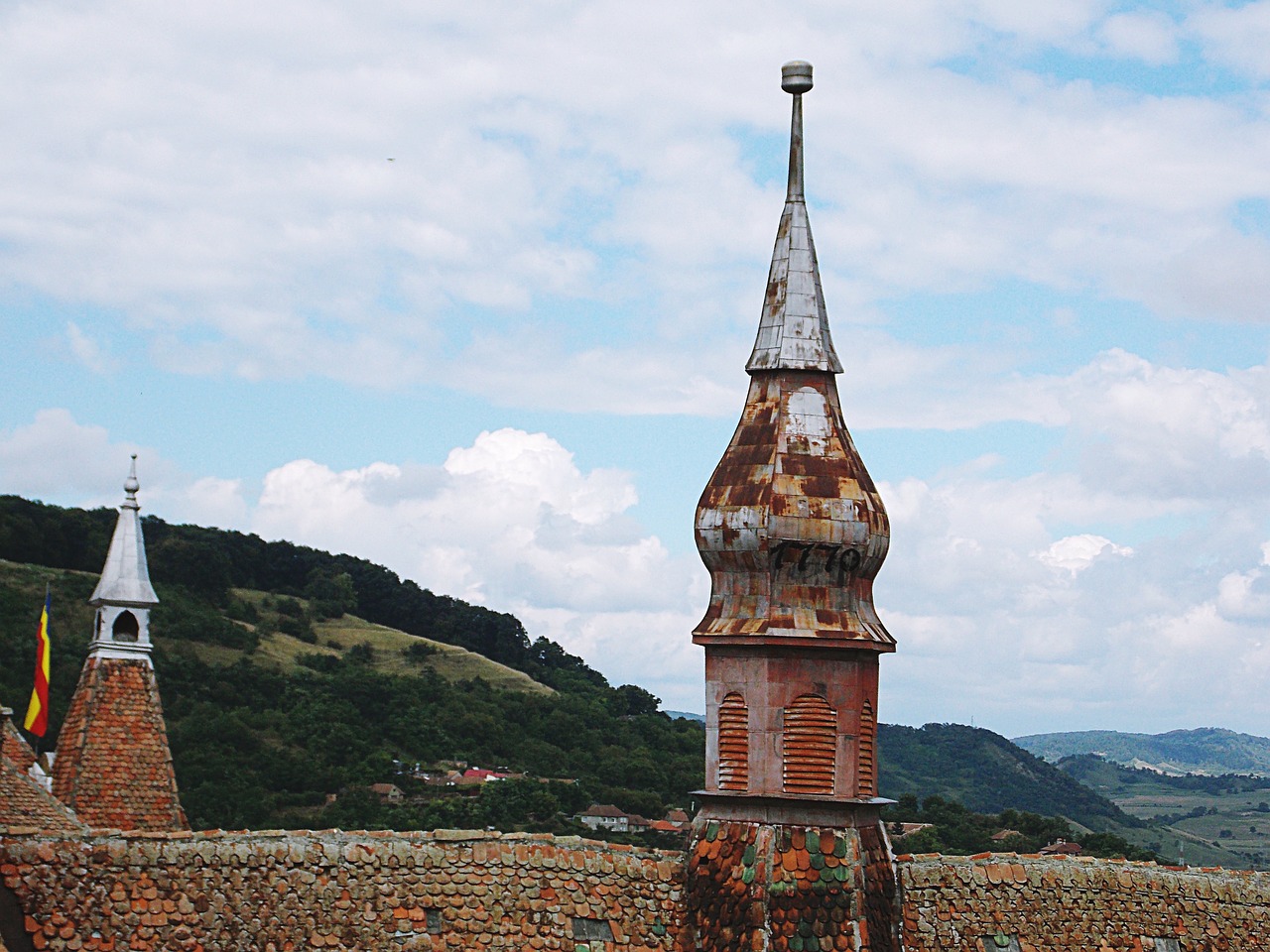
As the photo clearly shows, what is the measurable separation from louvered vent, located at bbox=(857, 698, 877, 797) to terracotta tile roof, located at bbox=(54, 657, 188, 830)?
333 inches

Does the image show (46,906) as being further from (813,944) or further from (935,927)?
(935,927)

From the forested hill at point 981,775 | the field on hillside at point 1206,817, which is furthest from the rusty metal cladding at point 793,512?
the forested hill at point 981,775

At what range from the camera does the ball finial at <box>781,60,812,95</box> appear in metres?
22.9

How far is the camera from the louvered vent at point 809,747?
2138cm

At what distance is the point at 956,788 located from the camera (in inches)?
4464

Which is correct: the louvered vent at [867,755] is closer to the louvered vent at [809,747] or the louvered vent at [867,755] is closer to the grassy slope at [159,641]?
the louvered vent at [809,747]

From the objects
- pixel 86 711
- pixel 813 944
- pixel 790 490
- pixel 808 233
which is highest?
pixel 808 233

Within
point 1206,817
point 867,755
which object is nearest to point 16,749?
point 867,755

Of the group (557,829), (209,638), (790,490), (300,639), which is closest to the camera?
(790,490)

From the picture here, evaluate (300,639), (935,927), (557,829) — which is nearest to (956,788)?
(300,639)

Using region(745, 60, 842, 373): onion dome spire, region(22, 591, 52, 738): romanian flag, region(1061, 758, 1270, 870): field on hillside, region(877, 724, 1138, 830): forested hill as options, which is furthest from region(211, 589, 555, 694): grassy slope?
region(745, 60, 842, 373): onion dome spire

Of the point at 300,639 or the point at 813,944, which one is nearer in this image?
the point at 813,944

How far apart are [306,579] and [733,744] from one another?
75499mm

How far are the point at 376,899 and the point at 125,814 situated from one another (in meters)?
5.24
